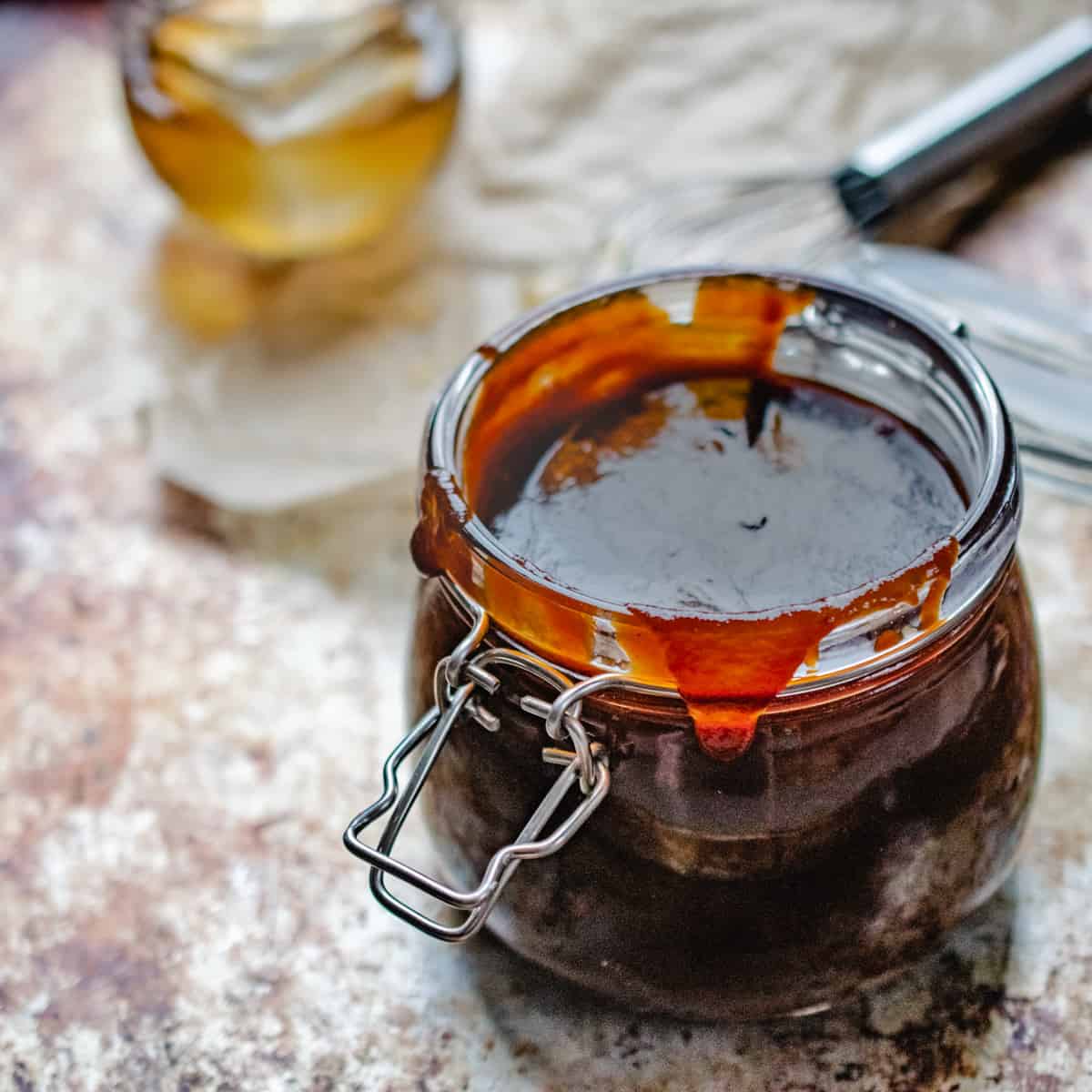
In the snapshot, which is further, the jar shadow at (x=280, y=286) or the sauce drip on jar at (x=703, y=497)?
the jar shadow at (x=280, y=286)

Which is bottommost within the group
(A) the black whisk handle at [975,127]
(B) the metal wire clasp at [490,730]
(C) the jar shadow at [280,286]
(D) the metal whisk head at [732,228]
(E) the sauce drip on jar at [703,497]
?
(C) the jar shadow at [280,286]

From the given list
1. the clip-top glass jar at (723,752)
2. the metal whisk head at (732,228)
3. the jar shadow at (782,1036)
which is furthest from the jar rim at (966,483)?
the metal whisk head at (732,228)

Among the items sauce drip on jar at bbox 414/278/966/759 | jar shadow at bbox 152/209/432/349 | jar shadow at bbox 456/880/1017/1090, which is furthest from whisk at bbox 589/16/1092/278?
jar shadow at bbox 456/880/1017/1090

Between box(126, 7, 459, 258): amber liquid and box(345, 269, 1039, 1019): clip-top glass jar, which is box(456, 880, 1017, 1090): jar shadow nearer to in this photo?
box(345, 269, 1039, 1019): clip-top glass jar

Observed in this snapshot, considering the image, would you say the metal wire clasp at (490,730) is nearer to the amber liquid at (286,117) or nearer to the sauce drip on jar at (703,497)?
the sauce drip on jar at (703,497)

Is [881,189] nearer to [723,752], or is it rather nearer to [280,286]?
[280,286]

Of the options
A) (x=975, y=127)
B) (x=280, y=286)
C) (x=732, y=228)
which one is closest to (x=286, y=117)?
(x=280, y=286)
